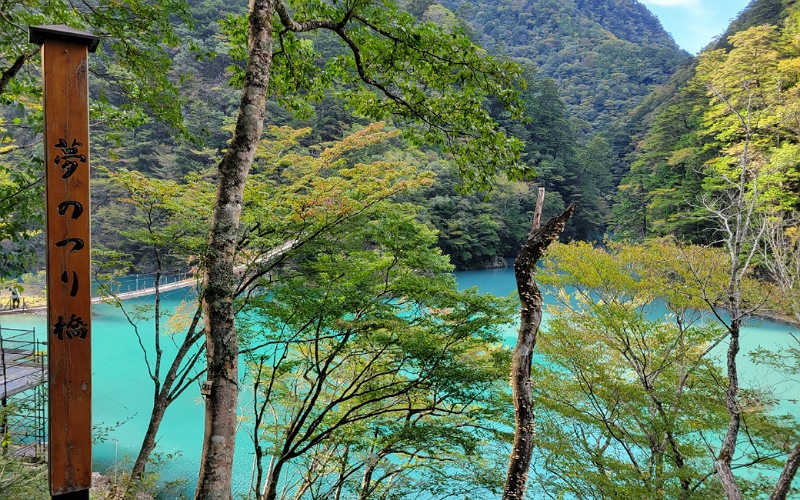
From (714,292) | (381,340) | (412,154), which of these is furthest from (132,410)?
(412,154)

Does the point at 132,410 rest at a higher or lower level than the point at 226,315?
lower

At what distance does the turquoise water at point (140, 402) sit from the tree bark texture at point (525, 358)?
17.4 ft

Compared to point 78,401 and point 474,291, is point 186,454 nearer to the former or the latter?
point 474,291

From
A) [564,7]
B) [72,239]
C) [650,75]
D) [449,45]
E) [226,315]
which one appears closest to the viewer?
[72,239]

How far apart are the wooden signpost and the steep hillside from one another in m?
32.7

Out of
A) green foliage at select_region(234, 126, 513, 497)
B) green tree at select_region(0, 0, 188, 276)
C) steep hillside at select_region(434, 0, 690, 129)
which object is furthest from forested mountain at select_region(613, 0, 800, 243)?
steep hillside at select_region(434, 0, 690, 129)

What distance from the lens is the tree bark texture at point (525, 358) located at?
2146mm

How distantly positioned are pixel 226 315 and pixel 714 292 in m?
5.99

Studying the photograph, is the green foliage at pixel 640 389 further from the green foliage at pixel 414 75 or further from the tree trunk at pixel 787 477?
the green foliage at pixel 414 75

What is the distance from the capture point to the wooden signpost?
134 centimetres

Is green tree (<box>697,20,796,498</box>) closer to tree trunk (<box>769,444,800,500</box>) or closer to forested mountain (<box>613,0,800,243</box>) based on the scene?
forested mountain (<box>613,0,800,243</box>)

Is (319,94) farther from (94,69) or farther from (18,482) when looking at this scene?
(18,482)

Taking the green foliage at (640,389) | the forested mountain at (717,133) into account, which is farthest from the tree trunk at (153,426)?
the forested mountain at (717,133)

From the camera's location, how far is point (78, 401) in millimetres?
1373
